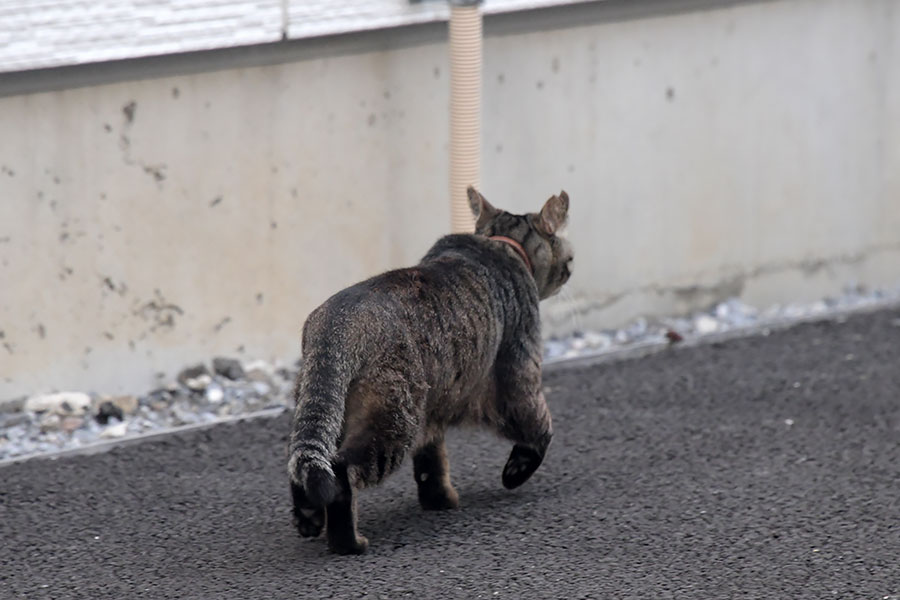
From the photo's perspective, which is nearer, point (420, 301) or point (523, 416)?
point (420, 301)

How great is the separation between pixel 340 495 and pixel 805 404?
335 centimetres

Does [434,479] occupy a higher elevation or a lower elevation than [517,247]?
lower

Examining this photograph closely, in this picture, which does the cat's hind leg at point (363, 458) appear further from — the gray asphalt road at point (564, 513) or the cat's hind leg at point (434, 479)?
the cat's hind leg at point (434, 479)

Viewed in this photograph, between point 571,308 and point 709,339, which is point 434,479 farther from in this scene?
point 709,339

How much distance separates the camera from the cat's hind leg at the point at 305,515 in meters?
5.23

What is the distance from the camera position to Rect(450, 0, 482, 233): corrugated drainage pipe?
7.72 metres

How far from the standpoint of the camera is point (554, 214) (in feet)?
21.2

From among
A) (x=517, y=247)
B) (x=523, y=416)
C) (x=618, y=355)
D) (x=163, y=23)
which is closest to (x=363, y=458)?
(x=523, y=416)

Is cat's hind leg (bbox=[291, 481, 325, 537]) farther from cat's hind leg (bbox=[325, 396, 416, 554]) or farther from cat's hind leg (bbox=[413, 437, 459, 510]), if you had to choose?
cat's hind leg (bbox=[413, 437, 459, 510])

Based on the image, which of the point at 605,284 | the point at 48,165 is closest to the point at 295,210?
the point at 48,165

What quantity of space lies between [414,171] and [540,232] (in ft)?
6.06

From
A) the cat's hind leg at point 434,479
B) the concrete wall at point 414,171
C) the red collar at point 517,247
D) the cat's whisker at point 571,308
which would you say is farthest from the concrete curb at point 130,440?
the cat's whisker at point 571,308

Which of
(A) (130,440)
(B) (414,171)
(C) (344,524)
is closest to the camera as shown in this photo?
(C) (344,524)

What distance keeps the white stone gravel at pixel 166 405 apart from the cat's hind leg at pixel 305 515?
205 cm
